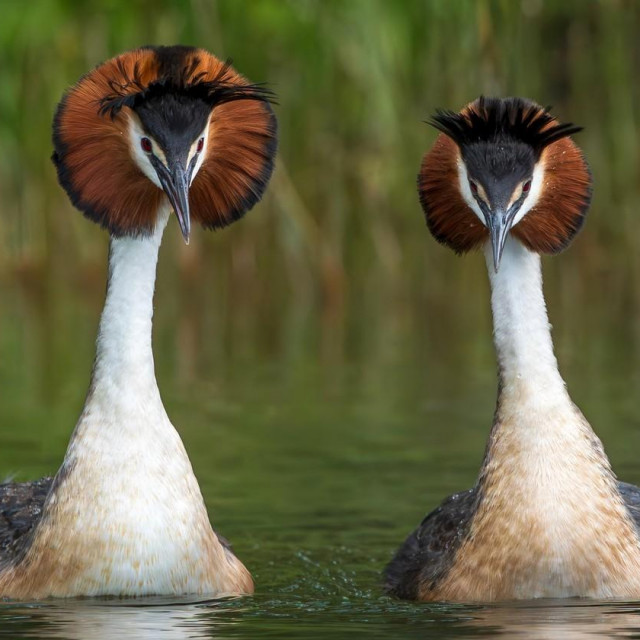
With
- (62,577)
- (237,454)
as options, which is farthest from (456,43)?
(62,577)

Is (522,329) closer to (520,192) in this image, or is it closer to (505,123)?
(520,192)

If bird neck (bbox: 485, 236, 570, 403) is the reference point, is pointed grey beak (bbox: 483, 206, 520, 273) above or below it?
above

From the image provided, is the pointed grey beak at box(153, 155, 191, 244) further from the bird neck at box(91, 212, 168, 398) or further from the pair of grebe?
the bird neck at box(91, 212, 168, 398)

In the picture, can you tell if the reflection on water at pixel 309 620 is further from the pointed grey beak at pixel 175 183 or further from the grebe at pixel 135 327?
the pointed grey beak at pixel 175 183

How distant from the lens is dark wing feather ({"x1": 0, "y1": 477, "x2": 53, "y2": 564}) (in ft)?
29.0

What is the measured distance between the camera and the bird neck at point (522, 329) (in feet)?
27.6

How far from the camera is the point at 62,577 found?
26.9 feet

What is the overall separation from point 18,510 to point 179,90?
246cm

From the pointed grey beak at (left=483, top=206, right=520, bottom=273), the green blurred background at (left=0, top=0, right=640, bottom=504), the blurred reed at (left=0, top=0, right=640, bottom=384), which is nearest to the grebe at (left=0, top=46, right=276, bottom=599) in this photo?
the pointed grey beak at (left=483, top=206, right=520, bottom=273)

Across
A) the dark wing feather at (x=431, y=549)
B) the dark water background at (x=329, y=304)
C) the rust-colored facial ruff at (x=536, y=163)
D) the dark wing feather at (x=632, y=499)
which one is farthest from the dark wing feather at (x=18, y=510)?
the dark wing feather at (x=632, y=499)

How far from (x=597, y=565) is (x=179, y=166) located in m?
2.59

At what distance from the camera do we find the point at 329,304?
74.5 feet

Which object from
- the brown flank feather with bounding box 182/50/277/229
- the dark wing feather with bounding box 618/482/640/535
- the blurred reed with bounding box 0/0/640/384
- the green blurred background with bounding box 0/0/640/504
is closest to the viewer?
the brown flank feather with bounding box 182/50/277/229

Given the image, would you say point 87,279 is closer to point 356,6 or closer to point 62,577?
point 356,6
